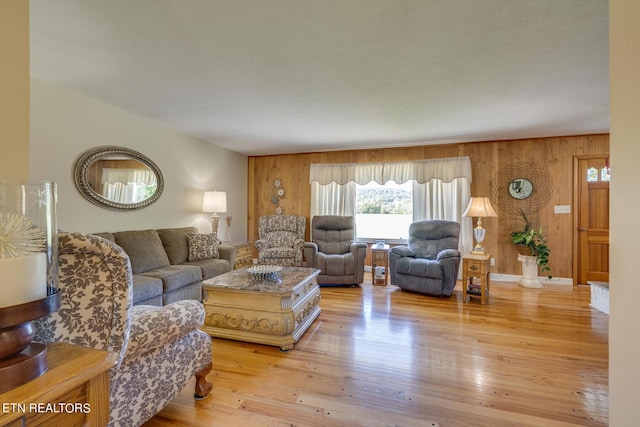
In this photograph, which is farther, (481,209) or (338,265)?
(338,265)

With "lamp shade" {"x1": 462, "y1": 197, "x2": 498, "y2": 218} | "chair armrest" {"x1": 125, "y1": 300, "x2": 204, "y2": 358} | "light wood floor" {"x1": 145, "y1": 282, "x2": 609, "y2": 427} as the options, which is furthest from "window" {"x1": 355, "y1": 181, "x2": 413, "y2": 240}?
"chair armrest" {"x1": 125, "y1": 300, "x2": 204, "y2": 358}

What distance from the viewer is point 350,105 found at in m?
2.98

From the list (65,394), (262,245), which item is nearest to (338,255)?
(262,245)

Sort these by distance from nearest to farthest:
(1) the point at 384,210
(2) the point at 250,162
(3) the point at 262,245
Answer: (3) the point at 262,245
(1) the point at 384,210
(2) the point at 250,162

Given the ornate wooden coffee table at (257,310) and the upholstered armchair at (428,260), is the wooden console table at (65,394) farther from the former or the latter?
the upholstered armchair at (428,260)

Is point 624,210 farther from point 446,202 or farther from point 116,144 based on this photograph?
point 116,144

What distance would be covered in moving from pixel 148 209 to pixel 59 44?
202 centimetres

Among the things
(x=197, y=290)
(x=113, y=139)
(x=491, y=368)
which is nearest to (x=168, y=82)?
(x=113, y=139)

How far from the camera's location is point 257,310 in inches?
91.2

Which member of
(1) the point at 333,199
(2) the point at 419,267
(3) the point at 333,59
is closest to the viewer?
(3) the point at 333,59

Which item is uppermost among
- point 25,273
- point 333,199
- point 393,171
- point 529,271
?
point 393,171

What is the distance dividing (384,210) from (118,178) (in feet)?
13.3

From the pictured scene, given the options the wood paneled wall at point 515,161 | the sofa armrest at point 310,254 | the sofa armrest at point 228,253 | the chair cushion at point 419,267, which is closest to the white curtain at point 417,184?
the wood paneled wall at point 515,161

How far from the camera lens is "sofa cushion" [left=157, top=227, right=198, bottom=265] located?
3451mm
